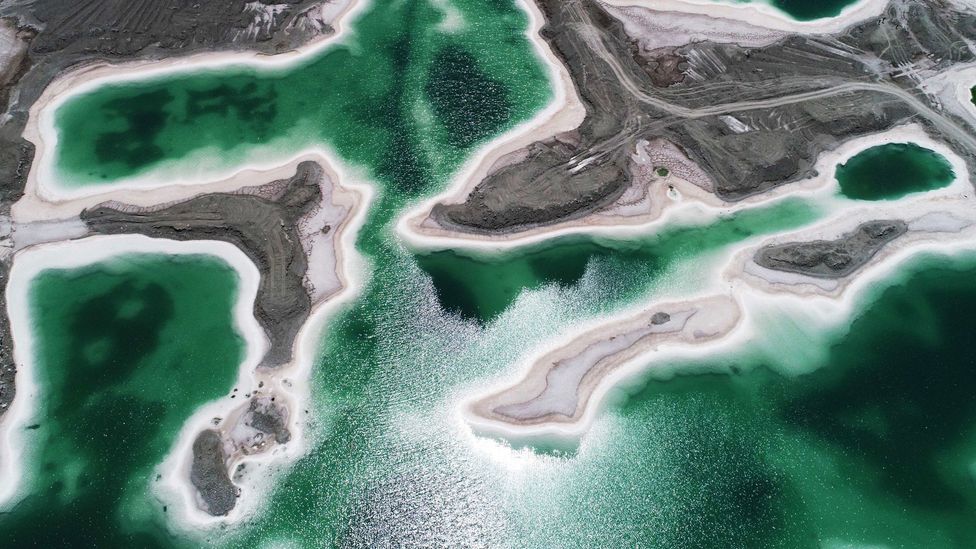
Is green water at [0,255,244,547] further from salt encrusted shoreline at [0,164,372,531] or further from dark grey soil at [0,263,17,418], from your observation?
dark grey soil at [0,263,17,418]

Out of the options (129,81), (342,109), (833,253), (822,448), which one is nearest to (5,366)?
(129,81)

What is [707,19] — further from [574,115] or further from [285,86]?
[285,86]

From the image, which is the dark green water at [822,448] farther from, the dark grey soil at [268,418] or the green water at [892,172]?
the dark grey soil at [268,418]

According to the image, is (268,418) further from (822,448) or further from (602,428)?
(822,448)

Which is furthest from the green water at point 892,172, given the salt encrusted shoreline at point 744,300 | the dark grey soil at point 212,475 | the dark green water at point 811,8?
the dark grey soil at point 212,475

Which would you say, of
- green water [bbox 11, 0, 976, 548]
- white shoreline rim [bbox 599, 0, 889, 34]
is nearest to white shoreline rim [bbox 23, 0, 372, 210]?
green water [bbox 11, 0, 976, 548]

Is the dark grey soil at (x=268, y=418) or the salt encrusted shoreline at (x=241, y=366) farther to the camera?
the dark grey soil at (x=268, y=418)

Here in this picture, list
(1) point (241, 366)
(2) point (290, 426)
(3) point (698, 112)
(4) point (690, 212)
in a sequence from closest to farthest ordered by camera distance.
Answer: (2) point (290, 426), (1) point (241, 366), (4) point (690, 212), (3) point (698, 112)
